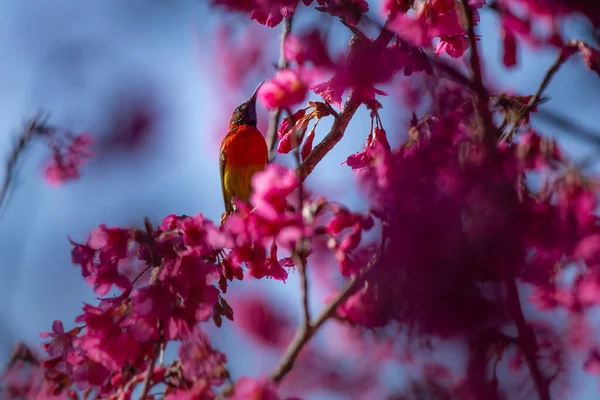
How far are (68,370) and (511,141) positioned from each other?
1.24 metres

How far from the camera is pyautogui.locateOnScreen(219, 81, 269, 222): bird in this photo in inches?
172

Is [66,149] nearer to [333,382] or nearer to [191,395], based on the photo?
[333,382]

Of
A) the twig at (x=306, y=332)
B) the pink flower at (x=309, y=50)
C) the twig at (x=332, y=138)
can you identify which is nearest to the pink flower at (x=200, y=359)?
the twig at (x=306, y=332)

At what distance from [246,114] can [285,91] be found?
3.49 meters

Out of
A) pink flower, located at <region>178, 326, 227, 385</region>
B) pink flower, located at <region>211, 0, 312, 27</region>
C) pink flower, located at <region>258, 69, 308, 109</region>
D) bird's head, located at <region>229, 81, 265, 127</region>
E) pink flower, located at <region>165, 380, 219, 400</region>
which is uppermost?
bird's head, located at <region>229, 81, 265, 127</region>

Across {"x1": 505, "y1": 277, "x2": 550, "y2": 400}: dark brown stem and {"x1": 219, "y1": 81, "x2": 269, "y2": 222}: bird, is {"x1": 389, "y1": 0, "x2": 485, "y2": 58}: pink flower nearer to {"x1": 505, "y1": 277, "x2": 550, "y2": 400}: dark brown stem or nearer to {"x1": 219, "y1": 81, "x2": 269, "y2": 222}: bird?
{"x1": 505, "y1": 277, "x2": 550, "y2": 400}: dark brown stem

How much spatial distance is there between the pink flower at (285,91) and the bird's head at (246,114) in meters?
3.39

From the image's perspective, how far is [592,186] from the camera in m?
1.23

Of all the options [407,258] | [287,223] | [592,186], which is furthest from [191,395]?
[592,186]

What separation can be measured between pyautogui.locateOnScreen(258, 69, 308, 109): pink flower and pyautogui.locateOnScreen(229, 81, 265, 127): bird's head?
3.39 meters

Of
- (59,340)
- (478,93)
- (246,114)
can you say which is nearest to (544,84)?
(478,93)

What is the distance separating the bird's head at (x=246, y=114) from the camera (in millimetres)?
4875

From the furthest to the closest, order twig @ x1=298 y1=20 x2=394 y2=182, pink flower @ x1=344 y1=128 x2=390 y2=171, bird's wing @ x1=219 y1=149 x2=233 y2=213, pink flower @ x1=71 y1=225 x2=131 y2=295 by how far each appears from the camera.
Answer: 1. bird's wing @ x1=219 y1=149 x2=233 y2=213
2. twig @ x1=298 y1=20 x2=394 y2=182
3. pink flower @ x1=344 y1=128 x2=390 y2=171
4. pink flower @ x1=71 y1=225 x2=131 y2=295

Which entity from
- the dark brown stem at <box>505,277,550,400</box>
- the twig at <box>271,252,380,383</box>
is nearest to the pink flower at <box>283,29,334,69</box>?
the twig at <box>271,252,380,383</box>
